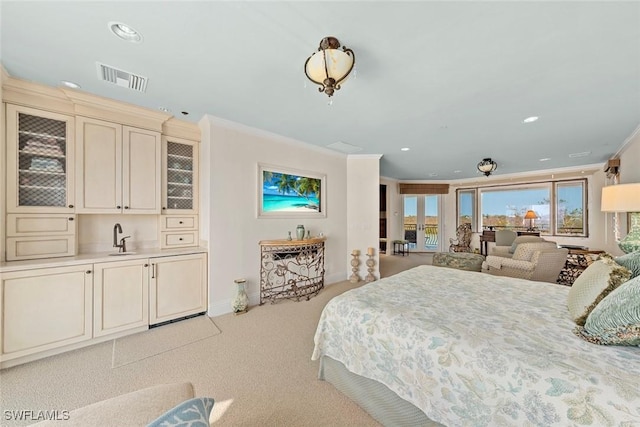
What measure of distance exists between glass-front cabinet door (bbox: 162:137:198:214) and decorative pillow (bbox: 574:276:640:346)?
12.5 ft

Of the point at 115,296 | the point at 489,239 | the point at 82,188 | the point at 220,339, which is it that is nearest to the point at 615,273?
the point at 220,339

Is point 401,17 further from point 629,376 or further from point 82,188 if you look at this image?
point 82,188

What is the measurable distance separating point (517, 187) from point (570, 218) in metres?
1.36

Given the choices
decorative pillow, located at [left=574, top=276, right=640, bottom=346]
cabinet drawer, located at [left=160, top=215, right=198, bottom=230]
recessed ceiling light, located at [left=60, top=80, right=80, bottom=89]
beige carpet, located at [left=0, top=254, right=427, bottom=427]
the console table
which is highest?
recessed ceiling light, located at [left=60, top=80, right=80, bottom=89]

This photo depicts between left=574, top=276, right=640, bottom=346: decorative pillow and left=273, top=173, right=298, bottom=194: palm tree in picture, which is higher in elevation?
left=273, top=173, right=298, bottom=194: palm tree in picture

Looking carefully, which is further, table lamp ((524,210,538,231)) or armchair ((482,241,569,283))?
table lamp ((524,210,538,231))

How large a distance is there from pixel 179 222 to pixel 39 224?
1.22 m

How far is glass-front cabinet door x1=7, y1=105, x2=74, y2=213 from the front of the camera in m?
2.20

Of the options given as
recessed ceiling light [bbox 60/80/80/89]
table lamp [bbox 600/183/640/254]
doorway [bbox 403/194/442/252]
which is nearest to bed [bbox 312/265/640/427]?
table lamp [bbox 600/183/640/254]

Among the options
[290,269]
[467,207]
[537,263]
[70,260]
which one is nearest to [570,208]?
[467,207]

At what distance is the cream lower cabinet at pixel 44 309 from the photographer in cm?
197

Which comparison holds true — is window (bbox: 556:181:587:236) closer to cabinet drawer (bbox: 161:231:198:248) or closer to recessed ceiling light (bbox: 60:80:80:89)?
cabinet drawer (bbox: 161:231:198:248)

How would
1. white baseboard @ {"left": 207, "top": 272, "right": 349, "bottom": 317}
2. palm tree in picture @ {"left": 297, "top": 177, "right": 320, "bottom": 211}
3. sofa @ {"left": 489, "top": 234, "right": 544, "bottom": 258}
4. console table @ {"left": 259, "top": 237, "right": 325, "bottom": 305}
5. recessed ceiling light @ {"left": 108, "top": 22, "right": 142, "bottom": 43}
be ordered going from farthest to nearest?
1. sofa @ {"left": 489, "top": 234, "right": 544, "bottom": 258}
2. palm tree in picture @ {"left": 297, "top": 177, "right": 320, "bottom": 211}
3. console table @ {"left": 259, "top": 237, "right": 325, "bottom": 305}
4. white baseboard @ {"left": 207, "top": 272, "right": 349, "bottom": 317}
5. recessed ceiling light @ {"left": 108, "top": 22, "right": 142, "bottom": 43}

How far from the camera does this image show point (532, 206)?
6.69m
